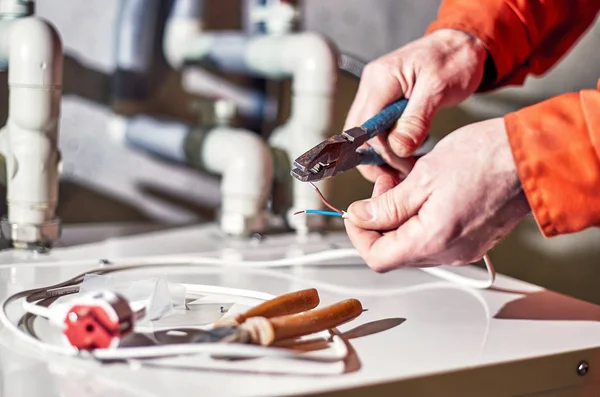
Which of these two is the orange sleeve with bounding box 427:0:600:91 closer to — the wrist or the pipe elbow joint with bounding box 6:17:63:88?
the wrist

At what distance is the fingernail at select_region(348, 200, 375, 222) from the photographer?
552mm

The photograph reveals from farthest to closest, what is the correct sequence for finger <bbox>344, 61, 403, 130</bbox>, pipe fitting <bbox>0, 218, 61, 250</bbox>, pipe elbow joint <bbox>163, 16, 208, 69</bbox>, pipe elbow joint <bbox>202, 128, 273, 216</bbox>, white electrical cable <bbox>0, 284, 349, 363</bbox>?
pipe elbow joint <bbox>163, 16, 208, 69</bbox> < pipe elbow joint <bbox>202, 128, 273, 216</bbox> < pipe fitting <bbox>0, 218, 61, 250</bbox> < finger <bbox>344, 61, 403, 130</bbox> < white electrical cable <bbox>0, 284, 349, 363</bbox>

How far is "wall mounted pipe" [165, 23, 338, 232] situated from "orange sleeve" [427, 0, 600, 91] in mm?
179

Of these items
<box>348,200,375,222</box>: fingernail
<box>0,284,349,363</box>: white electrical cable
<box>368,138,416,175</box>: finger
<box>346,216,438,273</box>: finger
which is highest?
<box>368,138,416,175</box>: finger

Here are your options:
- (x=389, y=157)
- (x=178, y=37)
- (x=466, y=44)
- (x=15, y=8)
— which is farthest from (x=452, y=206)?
(x=178, y=37)

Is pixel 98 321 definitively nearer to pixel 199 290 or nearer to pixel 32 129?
pixel 199 290

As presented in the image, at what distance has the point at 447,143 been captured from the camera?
0.54m

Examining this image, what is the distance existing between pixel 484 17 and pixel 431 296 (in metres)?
0.27

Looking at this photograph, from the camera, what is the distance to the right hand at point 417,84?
655 millimetres

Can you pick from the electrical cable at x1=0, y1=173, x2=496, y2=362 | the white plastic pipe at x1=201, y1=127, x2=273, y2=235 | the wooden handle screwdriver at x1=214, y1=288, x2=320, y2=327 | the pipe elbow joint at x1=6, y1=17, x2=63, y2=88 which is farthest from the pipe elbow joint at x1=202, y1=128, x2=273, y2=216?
the wooden handle screwdriver at x1=214, y1=288, x2=320, y2=327

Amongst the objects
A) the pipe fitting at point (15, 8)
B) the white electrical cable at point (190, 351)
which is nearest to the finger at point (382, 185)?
the white electrical cable at point (190, 351)

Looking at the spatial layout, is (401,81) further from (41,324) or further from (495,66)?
(41,324)

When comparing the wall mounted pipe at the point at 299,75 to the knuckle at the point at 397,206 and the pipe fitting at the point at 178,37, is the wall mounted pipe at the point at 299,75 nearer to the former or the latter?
the pipe fitting at the point at 178,37

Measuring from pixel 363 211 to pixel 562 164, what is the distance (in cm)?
14
